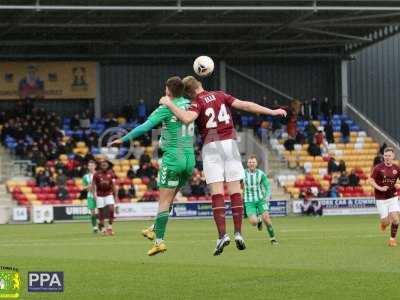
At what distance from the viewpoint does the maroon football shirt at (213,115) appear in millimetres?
15336

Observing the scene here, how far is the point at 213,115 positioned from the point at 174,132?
0.68 meters

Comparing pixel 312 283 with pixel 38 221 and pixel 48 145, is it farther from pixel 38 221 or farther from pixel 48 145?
pixel 48 145

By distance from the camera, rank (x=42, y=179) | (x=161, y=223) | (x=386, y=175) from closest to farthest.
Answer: (x=161, y=223), (x=386, y=175), (x=42, y=179)

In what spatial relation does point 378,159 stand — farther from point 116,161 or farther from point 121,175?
point 116,161

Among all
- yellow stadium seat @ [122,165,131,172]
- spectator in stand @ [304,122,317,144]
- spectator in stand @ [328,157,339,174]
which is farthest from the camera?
spectator in stand @ [304,122,317,144]

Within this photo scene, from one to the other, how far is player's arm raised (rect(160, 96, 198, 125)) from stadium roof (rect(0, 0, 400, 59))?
2781 centimetres

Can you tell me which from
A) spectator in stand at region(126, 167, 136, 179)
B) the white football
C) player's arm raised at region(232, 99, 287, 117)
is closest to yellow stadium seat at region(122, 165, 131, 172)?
spectator in stand at region(126, 167, 136, 179)

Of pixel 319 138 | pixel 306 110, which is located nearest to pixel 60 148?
pixel 319 138

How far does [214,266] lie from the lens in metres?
18.5

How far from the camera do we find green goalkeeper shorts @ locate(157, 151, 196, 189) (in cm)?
1576

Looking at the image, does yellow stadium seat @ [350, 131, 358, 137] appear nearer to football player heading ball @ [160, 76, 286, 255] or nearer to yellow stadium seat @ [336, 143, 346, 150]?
yellow stadium seat @ [336, 143, 346, 150]

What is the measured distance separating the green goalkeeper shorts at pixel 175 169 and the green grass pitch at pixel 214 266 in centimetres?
142

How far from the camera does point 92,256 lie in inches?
862

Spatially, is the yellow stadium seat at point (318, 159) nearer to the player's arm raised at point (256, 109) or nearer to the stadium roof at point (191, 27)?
the stadium roof at point (191, 27)
